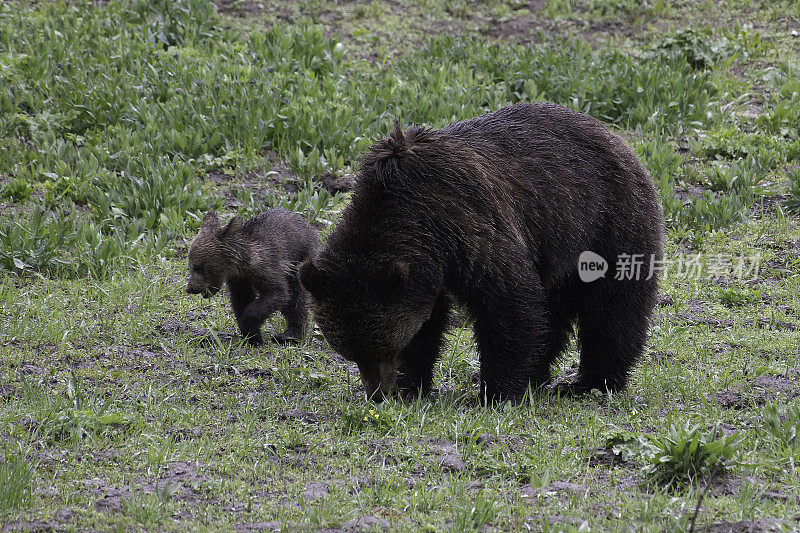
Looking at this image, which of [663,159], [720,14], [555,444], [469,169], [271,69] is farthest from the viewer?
[720,14]

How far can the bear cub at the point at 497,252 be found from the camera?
17.5 ft

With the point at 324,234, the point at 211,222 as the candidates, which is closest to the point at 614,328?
the point at 211,222

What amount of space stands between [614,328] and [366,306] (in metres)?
→ 1.89

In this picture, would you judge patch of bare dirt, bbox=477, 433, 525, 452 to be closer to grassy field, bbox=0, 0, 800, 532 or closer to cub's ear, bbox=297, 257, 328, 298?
grassy field, bbox=0, 0, 800, 532

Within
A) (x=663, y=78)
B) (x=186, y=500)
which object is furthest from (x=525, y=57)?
(x=186, y=500)

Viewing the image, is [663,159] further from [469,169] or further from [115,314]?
[115,314]

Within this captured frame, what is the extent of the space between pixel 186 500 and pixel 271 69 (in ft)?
26.4

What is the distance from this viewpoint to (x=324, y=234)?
28.8 feet

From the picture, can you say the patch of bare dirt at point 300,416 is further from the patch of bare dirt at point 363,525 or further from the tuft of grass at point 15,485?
the tuft of grass at point 15,485

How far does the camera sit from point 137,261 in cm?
834

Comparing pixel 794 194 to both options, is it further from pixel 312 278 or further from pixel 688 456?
pixel 312 278

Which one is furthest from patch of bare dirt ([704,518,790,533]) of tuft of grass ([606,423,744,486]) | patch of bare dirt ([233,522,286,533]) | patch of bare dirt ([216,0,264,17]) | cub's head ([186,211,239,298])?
patch of bare dirt ([216,0,264,17])

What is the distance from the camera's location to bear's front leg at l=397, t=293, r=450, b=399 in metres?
6.10

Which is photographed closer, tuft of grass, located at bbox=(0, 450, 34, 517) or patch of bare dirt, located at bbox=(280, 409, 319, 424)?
tuft of grass, located at bbox=(0, 450, 34, 517)
